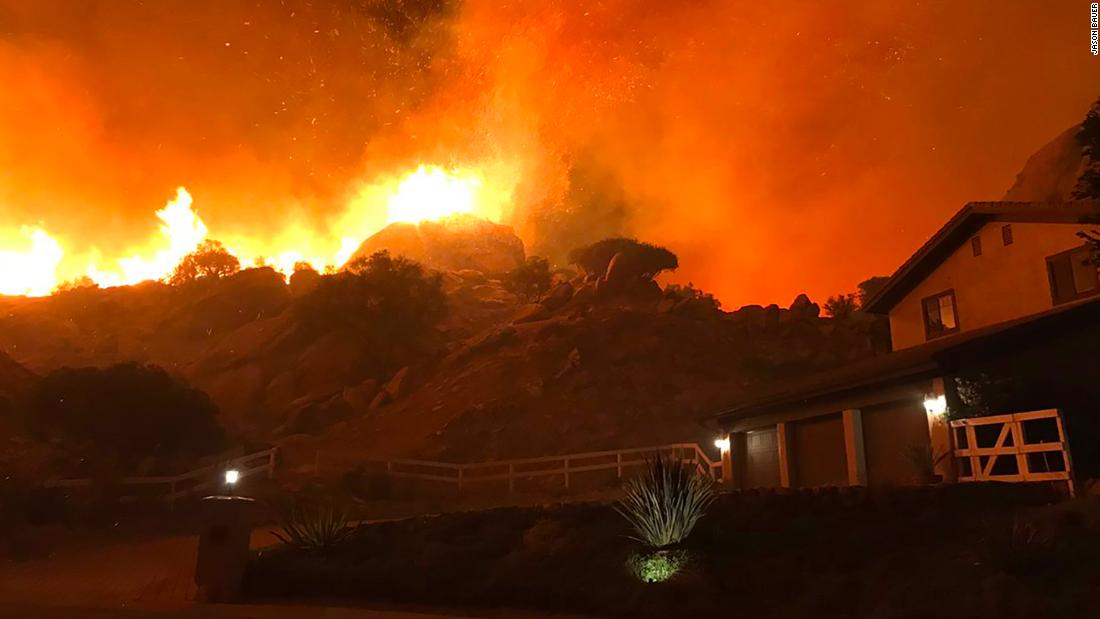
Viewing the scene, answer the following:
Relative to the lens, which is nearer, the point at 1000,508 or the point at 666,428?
the point at 1000,508

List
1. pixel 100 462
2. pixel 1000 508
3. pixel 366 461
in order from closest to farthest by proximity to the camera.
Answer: pixel 1000 508
pixel 100 462
pixel 366 461

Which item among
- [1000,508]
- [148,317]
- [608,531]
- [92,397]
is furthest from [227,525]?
[148,317]

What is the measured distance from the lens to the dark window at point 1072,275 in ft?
60.8

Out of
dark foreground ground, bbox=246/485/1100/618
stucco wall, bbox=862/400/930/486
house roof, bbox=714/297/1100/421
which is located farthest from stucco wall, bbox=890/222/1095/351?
dark foreground ground, bbox=246/485/1100/618

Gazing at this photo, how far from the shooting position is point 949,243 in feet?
74.7

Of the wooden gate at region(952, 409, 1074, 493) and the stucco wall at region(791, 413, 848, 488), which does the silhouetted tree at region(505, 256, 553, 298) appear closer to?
the stucco wall at region(791, 413, 848, 488)

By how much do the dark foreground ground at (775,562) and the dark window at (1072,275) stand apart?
28.3 feet

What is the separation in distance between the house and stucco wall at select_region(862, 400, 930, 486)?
0.03 meters

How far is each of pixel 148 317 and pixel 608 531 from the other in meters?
73.7

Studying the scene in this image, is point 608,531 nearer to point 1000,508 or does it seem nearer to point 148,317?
point 1000,508

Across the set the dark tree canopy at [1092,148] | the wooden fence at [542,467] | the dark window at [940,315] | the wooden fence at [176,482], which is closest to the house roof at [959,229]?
the dark window at [940,315]

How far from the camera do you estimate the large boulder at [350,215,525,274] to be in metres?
98.9

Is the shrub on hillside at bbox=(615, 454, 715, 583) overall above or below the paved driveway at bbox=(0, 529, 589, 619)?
above

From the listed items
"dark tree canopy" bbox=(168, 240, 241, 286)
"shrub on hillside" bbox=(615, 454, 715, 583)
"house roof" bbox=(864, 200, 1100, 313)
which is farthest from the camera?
"dark tree canopy" bbox=(168, 240, 241, 286)
